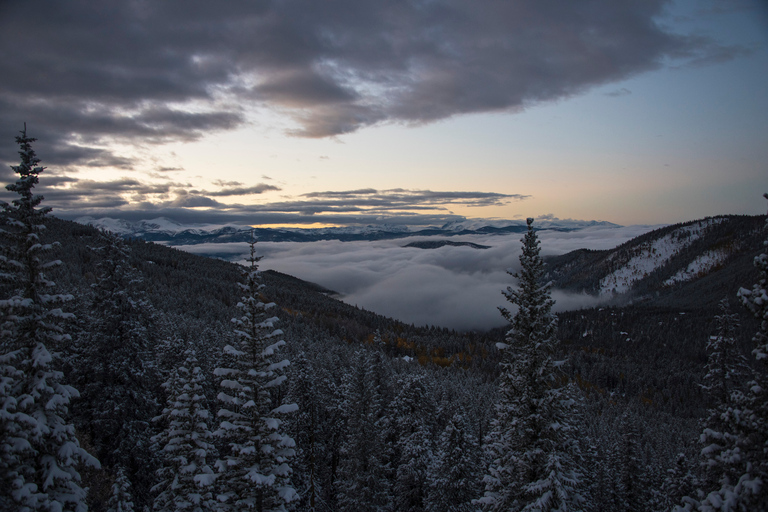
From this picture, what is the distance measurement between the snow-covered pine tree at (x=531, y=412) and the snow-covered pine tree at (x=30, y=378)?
49.0 feet

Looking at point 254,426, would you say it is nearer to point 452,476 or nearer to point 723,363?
point 452,476

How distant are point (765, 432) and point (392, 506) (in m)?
23.7

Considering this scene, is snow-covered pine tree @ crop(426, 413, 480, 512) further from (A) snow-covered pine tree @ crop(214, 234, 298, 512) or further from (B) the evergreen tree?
(A) snow-covered pine tree @ crop(214, 234, 298, 512)

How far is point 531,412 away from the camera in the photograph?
14773 millimetres

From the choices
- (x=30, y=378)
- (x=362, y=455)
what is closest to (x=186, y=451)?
(x=30, y=378)

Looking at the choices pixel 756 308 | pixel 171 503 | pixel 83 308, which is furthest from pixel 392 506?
pixel 83 308

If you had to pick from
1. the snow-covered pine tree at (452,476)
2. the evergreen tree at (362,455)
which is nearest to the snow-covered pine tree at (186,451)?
the evergreen tree at (362,455)

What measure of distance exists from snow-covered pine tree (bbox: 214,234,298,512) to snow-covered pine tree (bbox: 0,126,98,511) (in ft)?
15.2

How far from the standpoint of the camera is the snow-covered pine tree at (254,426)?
48.9ft

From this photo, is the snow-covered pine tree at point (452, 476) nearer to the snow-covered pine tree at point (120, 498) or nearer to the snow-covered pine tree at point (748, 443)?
the snow-covered pine tree at point (748, 443)

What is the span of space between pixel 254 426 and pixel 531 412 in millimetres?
11219

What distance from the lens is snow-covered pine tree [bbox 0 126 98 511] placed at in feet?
36.2

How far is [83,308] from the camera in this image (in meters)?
32.8

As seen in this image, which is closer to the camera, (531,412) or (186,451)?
(531,412)
